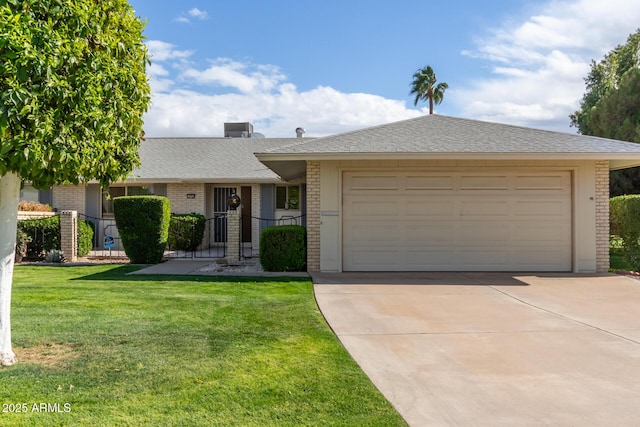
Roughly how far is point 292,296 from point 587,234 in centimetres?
747

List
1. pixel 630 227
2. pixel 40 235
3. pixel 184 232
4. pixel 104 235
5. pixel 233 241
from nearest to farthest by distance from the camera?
pixel 630 227 → pixel 233 241 → pixel 40 235 → pixel 184 232 → pixel 104 235

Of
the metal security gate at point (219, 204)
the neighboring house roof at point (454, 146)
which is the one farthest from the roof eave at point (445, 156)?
the metal security gate at point (219, 204)

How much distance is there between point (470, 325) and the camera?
6.50 metres

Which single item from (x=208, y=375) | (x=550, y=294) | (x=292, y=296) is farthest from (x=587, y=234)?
(x=208, y=375)

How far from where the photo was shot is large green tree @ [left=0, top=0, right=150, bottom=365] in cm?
371

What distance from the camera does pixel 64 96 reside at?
13.3 ft

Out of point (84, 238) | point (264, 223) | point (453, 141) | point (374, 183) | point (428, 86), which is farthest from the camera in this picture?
point (428, 86)

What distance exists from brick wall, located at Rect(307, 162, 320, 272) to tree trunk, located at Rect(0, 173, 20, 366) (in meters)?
7.02

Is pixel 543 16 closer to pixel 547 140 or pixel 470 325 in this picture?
pixel 547 140

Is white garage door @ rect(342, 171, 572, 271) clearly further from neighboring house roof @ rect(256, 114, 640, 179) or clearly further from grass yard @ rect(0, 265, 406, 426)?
grass yard @ rect(0, 265, 406, 426)

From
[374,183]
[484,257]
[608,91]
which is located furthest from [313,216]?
[608,91]

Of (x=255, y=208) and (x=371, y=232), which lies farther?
(x=255, y=208)

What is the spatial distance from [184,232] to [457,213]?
917 cm

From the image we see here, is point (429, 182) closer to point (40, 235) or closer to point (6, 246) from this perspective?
point (6, 246)
